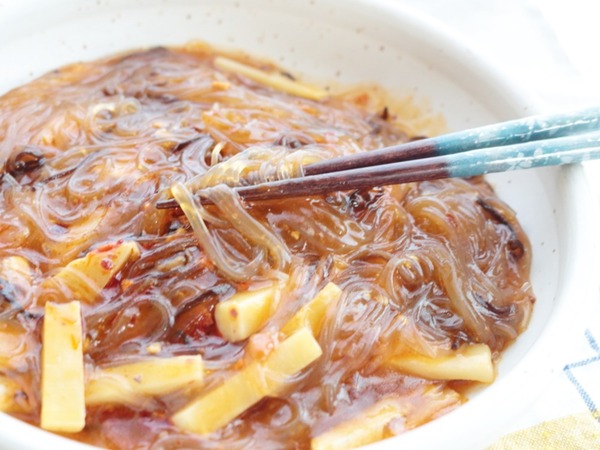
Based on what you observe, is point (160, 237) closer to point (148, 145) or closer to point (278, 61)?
point (148, 145)

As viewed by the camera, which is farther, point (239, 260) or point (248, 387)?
point (239, 260)

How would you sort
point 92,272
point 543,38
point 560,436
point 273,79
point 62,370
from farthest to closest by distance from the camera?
1. point 543,38
2. point 273,79
3. point 560,436
4. point 92,272
5. point 62,370

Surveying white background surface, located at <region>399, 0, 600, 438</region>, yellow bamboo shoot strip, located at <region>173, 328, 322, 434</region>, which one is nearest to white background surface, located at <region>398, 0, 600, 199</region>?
white background surface, located at <region>399, 0, 600, 438</region>

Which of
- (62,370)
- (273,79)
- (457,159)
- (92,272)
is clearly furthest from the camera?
(273,79)

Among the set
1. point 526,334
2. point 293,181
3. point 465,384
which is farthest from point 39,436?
point 526,334

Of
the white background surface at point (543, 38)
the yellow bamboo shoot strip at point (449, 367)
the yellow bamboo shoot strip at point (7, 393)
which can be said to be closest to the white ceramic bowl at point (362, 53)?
the yellow bamboo shoot strip at point (449, 367)

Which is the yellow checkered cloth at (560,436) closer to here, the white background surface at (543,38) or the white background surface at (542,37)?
the white background surface at (543,38)

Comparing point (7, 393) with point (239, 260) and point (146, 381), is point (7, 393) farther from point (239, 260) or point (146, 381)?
point (239, 260)

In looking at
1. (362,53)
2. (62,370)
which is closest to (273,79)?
(362,53)
